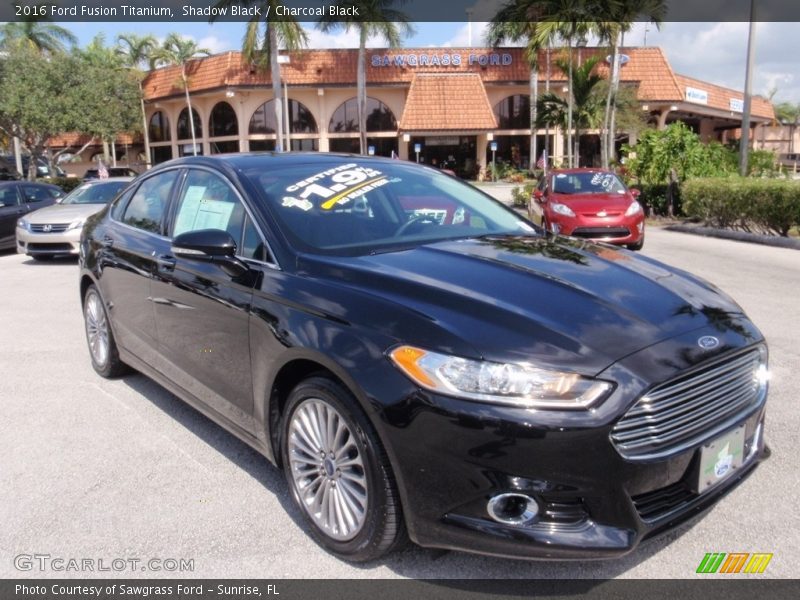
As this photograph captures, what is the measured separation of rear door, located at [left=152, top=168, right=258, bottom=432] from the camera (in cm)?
340

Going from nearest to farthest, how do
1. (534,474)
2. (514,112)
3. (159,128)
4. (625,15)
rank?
(534,474) < (625,15) < (514,112) < (159,128)

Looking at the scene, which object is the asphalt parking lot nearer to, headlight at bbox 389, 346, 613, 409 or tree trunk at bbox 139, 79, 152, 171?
Answer: headlight at bbox 389, 346, 613, 409

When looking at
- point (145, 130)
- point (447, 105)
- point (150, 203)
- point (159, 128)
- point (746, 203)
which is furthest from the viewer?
point (159, 128)

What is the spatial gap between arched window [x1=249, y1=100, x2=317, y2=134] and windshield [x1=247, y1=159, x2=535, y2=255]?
4126 cm

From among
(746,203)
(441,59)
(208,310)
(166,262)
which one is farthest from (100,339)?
(441,59)

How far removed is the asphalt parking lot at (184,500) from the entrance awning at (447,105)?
3676 centimetres

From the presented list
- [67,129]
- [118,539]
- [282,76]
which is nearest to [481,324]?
[118,539]

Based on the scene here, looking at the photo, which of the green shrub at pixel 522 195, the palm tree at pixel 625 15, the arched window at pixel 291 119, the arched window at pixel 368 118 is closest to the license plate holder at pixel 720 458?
the green shrub at pixel 522 195

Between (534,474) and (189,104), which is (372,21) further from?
(534,474)

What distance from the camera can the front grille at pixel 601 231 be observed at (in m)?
12.0

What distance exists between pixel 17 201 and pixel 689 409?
15165 millimetres

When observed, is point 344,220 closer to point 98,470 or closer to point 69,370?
point 98,470

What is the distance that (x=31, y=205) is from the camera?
47.9 feet

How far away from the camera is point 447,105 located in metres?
41.2
